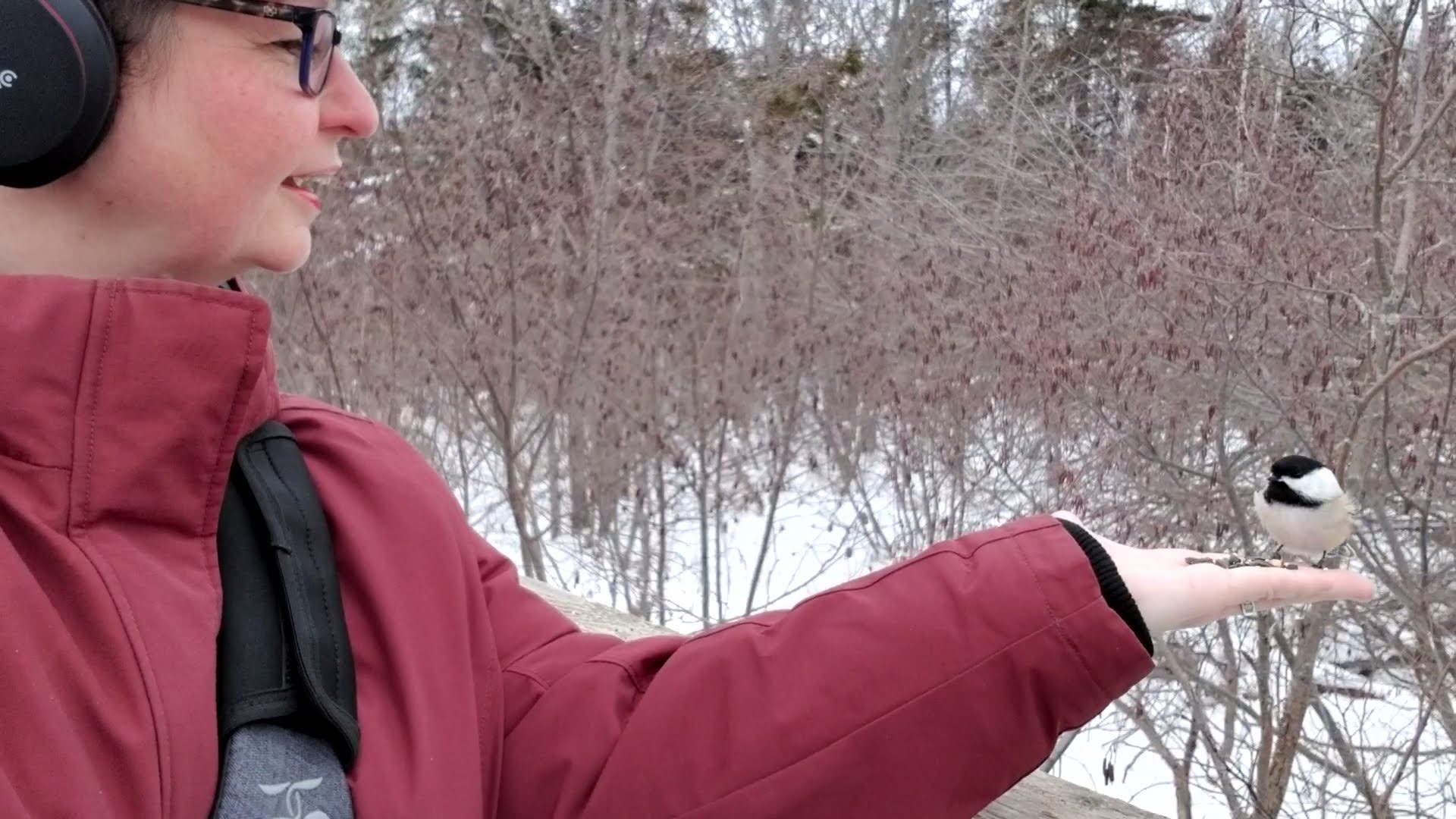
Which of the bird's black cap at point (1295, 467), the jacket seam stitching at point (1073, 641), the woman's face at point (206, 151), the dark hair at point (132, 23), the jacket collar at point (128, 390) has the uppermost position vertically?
the dark hair at point (132, 23)

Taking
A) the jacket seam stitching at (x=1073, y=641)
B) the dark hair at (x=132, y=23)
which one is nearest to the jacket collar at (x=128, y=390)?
the dark hair at (x=132, y=23)

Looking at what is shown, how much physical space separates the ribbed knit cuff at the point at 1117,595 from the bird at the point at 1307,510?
0.71 m

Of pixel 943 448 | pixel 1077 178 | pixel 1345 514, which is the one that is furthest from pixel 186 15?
pixel 1077 178

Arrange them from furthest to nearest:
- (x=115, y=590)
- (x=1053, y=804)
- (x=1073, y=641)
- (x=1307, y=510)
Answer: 1. (x=1307, y=510)
2. (x=1053, y=804)
3. (x=1073, y=641)
4. (x=115, y=590)

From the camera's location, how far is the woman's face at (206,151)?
664 mm

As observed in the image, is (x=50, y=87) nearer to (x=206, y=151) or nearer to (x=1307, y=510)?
(x=206, y=151)

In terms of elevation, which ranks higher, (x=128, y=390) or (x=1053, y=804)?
(x=128, y=390)

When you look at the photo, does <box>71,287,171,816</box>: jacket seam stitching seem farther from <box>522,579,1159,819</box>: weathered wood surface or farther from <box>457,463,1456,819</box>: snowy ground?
<box>457,463,1456,819</box>: snowy ground

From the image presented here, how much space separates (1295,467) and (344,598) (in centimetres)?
121

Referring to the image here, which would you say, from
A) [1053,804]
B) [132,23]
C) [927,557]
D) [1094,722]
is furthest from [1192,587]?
[1094,722]

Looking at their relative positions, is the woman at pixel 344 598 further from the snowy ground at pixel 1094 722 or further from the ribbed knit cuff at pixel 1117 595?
the snowy ground at pixel 1094 722

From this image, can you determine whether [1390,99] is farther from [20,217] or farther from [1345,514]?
[20,217]

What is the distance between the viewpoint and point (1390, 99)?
2.19 m

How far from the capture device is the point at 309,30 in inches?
29.0
